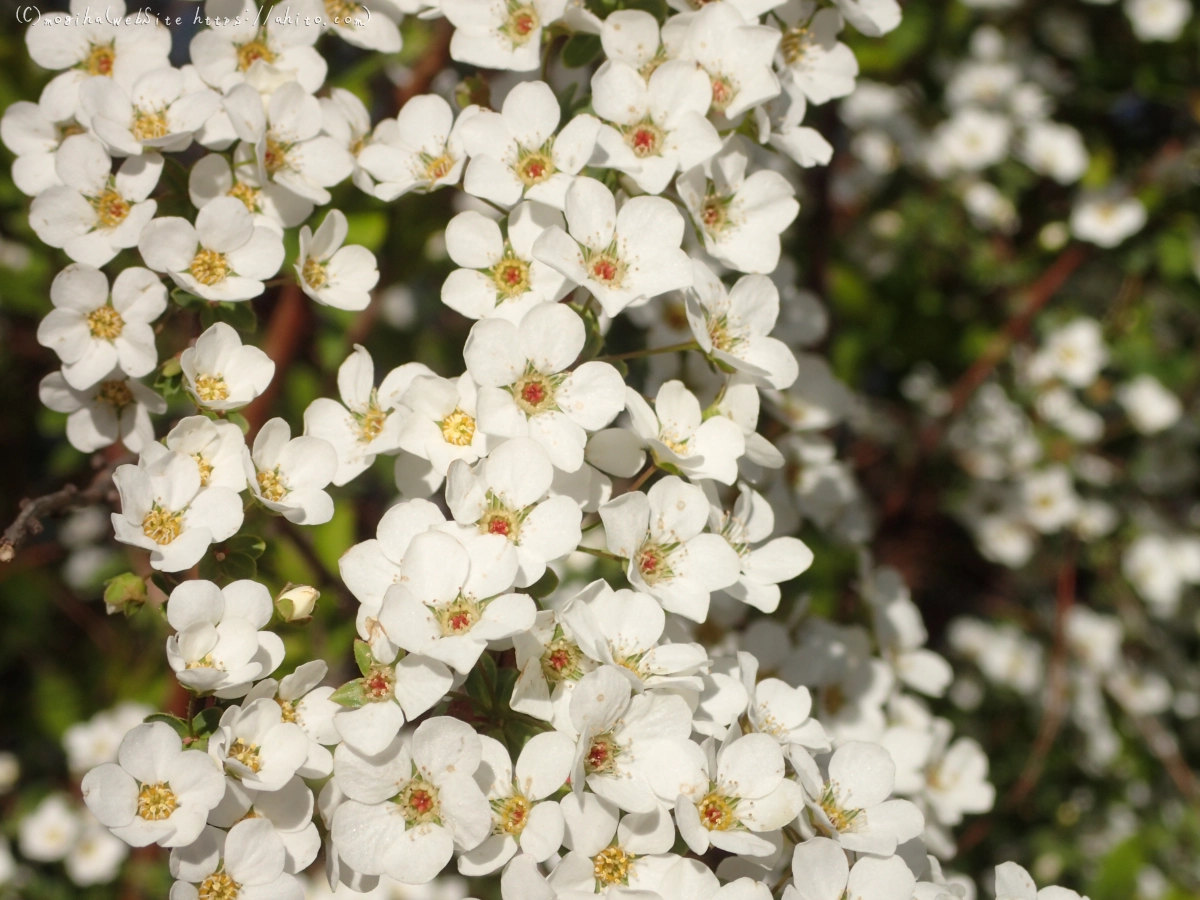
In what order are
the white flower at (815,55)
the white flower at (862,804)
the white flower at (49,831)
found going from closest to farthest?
the white flower at (862,804) → the white flower at (815,55) → the white flower at (49,831)

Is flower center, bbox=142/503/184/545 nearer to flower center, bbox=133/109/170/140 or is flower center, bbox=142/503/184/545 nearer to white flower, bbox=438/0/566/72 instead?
flower center, bbox=133/109/170/140

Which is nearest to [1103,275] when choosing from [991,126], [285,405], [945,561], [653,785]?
[991,126]

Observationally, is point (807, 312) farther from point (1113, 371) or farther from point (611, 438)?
point (1113, 371)

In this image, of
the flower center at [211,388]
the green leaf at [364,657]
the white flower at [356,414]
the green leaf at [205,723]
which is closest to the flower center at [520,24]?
the white flower at [356,414]

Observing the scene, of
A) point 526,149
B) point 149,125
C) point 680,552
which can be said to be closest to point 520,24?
point 526,149

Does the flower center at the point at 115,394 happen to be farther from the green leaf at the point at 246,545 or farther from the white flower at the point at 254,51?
the white flower at the point at 254,51

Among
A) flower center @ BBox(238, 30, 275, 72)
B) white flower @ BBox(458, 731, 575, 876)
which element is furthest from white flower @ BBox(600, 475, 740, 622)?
flower center @ BBox(238, 30, 275, 72)

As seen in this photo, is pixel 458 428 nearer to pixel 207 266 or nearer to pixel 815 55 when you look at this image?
pixel 207 266
